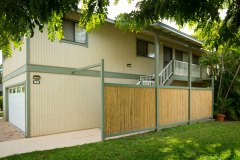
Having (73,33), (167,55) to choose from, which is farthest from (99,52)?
(167,55)

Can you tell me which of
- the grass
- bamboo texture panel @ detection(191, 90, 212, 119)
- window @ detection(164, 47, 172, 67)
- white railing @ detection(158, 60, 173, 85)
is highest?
window @ detection(164, 47, 172, 67)

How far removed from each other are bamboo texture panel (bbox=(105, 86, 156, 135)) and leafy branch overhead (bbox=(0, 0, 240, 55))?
8.28 ft

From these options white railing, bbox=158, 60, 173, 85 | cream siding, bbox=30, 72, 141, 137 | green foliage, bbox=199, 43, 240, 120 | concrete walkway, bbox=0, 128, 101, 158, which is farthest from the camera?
green foliage, bbox=199, 43, 240, 120

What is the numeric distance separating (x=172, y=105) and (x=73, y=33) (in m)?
5.94

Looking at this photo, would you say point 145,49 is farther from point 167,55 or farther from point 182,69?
point 182,69

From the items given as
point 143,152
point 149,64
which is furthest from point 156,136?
point 149,64

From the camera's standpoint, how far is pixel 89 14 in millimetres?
3801

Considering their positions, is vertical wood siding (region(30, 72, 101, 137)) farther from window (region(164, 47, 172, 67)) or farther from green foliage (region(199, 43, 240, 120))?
green foliage (region(199, 43, 240, 120))

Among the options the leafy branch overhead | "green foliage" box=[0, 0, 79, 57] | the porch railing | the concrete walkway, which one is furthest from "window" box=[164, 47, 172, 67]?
"green foliage" box=[0, 0, 79, 57]

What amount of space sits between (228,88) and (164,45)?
16.9 feet

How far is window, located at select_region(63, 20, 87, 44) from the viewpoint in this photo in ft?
27.1

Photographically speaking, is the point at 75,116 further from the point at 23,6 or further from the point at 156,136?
the point at 23,6

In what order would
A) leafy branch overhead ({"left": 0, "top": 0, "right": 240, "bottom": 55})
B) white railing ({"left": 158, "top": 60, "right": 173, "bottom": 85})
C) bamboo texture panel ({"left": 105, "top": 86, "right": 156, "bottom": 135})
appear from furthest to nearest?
1. white railing ({"left": 158, "top": 60, "right": 173, "bottom": 85})
2. bamboo texture panel ({"left": 105, "top": 86, "right": 156, "bottom": 135})
3. leafy branch overhead ({"left": 0, "top": 0, "right": 240, "bottom": 55})

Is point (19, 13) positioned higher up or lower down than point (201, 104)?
higher up
